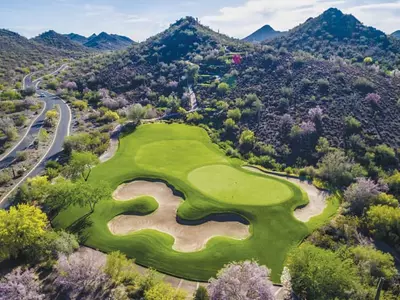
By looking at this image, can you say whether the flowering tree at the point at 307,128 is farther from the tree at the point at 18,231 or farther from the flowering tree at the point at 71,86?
the flowering tree at the point at 71,86

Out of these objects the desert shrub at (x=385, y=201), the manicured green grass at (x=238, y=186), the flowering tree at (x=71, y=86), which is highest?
the flowering tree at (x=71, y=86)

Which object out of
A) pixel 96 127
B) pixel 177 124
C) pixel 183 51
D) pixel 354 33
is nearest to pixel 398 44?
pixel 354 33

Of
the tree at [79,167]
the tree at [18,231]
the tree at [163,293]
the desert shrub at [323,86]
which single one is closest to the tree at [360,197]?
the tree at [163,293]

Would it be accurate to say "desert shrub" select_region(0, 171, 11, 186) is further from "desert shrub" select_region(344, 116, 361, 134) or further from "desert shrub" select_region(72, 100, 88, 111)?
"desert shrub" select_region(344, 116, 361, 134)

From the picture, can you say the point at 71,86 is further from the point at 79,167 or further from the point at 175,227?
the point at 175,227

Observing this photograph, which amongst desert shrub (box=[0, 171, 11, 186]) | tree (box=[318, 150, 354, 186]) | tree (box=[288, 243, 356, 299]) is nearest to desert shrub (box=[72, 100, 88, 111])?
desert shrub (box=[0, 171, 11, 186])

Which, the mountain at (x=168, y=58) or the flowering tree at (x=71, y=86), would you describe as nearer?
the mountain at (x=168, y=58)

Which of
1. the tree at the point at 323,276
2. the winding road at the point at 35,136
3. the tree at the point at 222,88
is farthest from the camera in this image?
the tree at the point at 222,88
